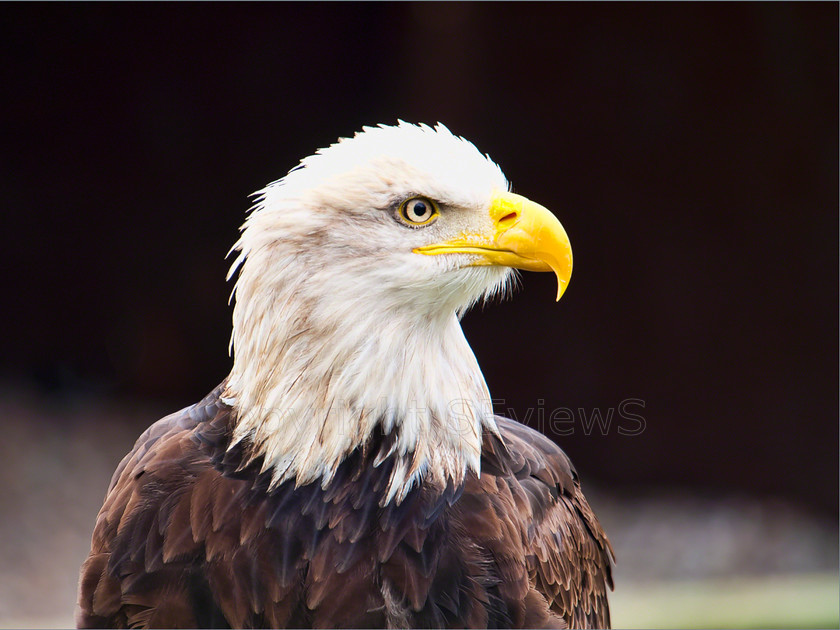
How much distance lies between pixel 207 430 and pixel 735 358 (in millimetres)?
5342

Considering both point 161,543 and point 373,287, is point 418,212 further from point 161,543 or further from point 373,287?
point 161,543

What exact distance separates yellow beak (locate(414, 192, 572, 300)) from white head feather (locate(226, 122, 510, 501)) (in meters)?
0.03

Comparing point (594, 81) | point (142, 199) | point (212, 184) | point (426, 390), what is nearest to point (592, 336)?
point (594, 81)

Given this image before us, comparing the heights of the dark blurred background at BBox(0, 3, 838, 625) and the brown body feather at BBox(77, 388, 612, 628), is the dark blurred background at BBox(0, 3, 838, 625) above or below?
above

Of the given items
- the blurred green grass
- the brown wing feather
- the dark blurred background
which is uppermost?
the dark blurred background

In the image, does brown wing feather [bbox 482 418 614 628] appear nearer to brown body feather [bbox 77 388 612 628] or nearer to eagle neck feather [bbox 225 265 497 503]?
brown body feather [bbox 77 388 612 628]

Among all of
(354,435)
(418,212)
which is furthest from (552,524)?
(418,212)

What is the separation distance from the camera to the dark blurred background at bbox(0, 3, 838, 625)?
20.4 feet

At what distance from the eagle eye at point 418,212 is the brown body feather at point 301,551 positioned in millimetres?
598

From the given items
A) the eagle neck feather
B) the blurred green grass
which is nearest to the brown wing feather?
the eagle neck feather

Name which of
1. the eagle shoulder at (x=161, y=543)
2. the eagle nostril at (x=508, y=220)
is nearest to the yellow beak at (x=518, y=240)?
the eagle nostril at (x=508, y=220)

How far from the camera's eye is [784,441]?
22.7 ft

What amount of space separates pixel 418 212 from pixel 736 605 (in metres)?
4.46

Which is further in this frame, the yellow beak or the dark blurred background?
the dark blurred background
